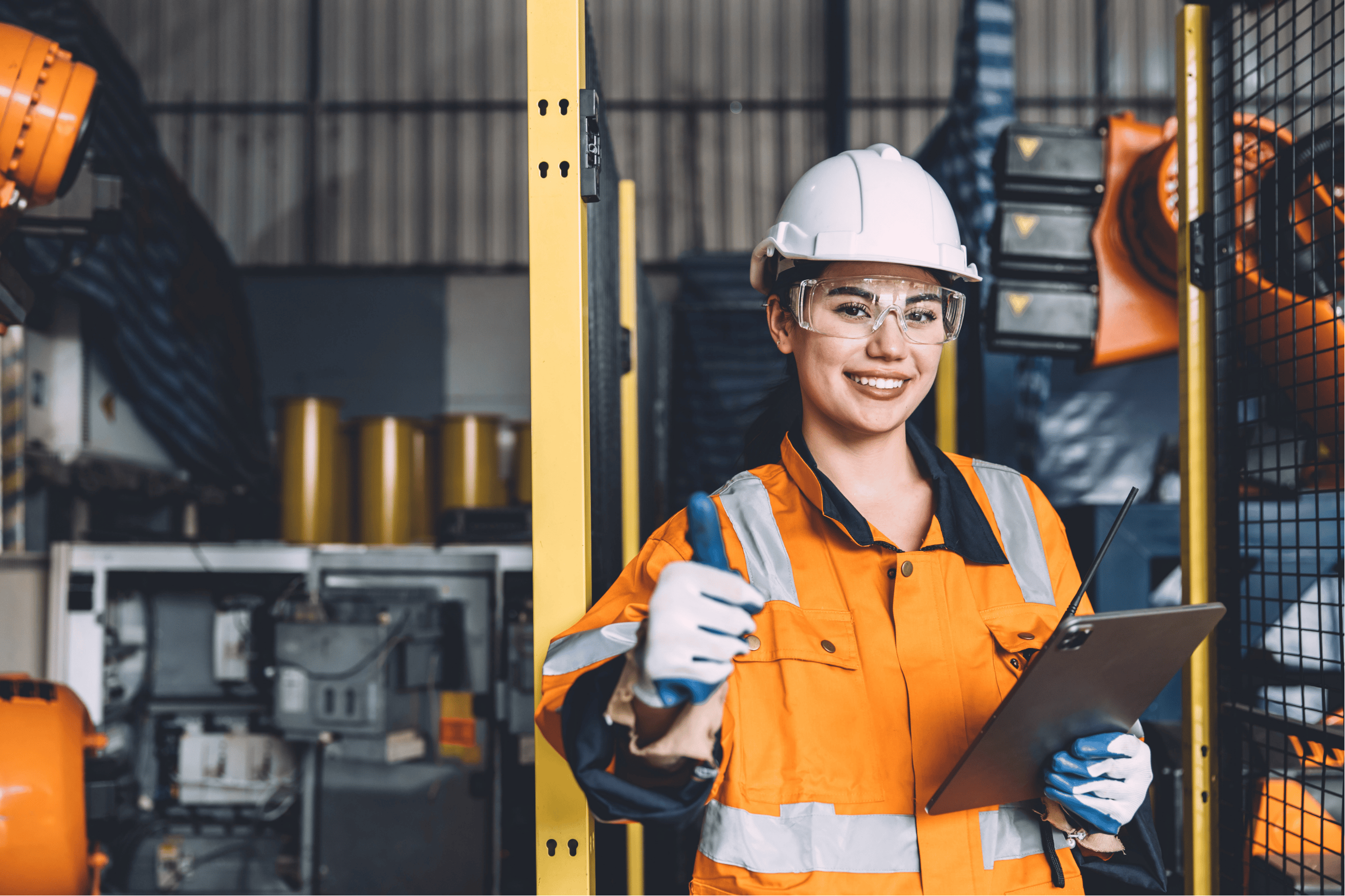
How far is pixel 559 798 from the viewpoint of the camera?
132cm

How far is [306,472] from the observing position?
4.52 meters

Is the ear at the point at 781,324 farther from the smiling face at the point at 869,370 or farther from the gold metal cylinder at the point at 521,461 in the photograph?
the gold metal cylinder at the point at 521,461

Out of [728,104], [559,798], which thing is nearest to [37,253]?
[559,798]

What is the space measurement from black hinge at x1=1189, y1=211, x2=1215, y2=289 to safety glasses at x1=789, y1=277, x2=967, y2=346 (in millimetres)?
863

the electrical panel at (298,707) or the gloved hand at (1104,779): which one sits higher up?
the gloved hand at (1104,779)

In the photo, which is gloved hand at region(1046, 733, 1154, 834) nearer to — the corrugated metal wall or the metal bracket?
the metal bracket

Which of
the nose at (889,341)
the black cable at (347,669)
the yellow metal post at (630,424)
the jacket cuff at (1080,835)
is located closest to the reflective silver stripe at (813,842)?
the jacket cuff at (1080,835)

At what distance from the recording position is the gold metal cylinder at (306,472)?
4512 mm

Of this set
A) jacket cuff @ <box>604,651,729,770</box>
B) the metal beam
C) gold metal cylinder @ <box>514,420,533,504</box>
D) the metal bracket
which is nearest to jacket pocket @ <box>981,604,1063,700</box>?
jacket cuff @ <box>604,651,729,770</box>

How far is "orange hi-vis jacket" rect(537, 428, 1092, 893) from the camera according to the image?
114 centimetres

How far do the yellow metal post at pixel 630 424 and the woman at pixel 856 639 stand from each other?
1287mm

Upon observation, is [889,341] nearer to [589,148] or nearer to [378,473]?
[589,148]

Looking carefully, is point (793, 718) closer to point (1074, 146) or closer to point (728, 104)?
point (1074, 146)

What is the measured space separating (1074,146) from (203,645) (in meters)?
4.22
